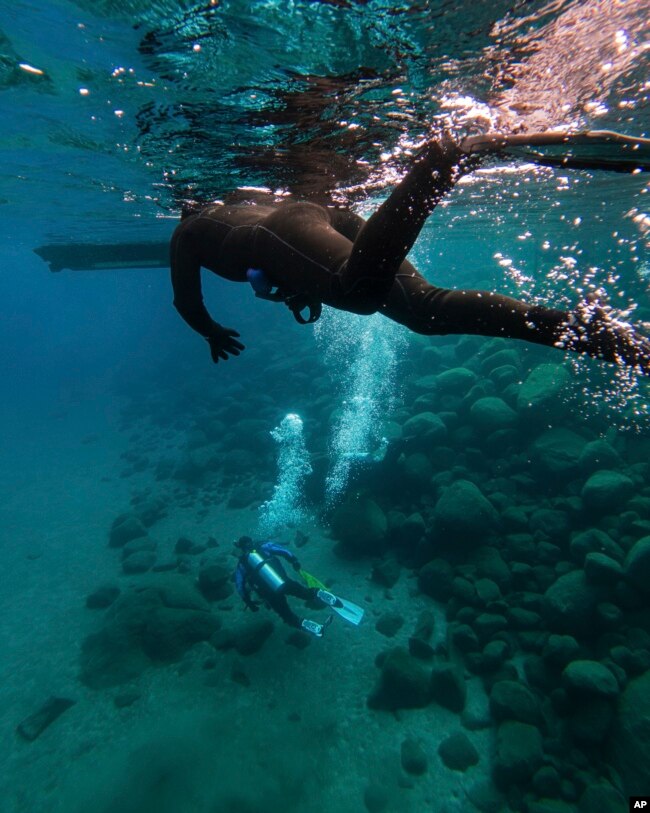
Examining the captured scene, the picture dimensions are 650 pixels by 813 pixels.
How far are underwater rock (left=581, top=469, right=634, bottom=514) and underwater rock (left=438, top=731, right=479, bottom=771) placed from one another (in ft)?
17.5

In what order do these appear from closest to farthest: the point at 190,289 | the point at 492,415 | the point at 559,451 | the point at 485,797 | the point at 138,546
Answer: the point at 190,289 < the point at 485,797 < the point at 559,451 < the point at 492,415 < the point at 138,546

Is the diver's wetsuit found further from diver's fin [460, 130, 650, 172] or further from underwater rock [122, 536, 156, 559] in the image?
diver's fin [460, 130, 650, 172]

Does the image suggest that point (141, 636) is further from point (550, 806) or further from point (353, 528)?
point (550, 806)

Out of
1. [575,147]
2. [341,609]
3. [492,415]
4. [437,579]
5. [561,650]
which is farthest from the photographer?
[492,415]

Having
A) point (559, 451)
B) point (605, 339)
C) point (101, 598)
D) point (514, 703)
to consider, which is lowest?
point (101, 598)

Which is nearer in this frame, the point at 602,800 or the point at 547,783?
the point at 602,800

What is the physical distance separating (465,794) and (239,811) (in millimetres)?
3210

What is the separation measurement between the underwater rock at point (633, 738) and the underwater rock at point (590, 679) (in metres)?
0.20

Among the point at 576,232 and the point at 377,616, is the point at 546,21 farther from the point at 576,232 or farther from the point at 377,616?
the point at 576,232

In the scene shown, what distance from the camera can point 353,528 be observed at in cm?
1059

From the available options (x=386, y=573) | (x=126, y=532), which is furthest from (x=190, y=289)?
(x=126, y=532)

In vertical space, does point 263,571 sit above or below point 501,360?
below

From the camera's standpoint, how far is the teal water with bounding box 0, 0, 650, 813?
187 inches

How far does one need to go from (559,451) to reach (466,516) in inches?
134
